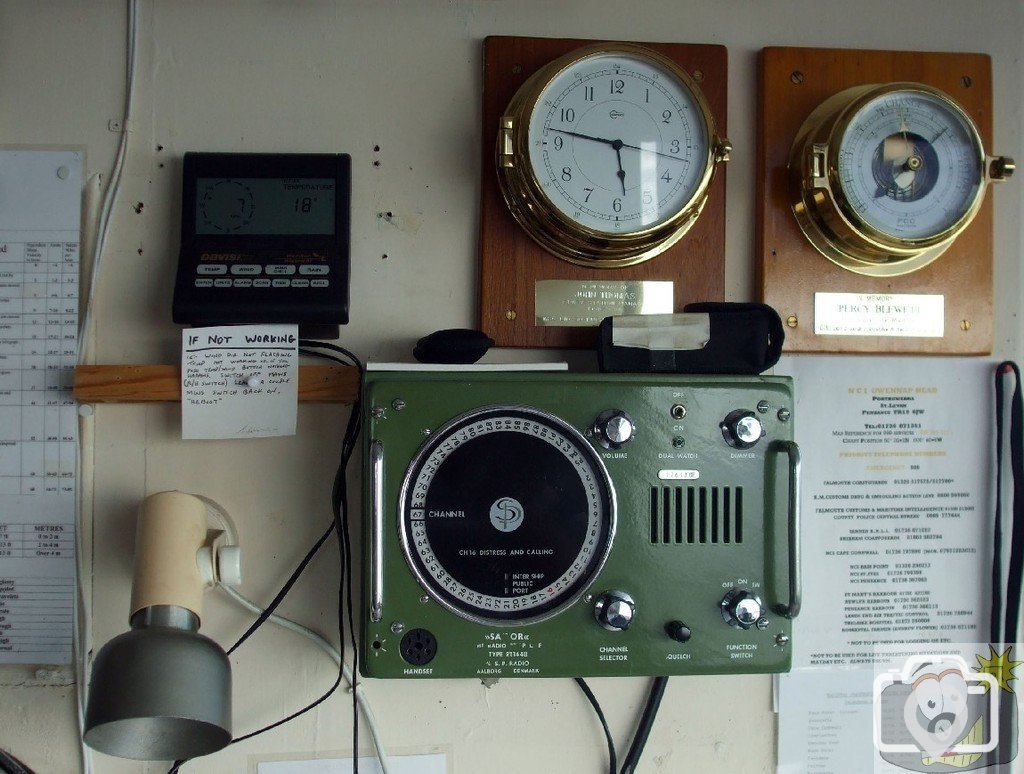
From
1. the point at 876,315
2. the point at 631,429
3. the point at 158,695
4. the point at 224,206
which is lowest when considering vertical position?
the point at 158,695

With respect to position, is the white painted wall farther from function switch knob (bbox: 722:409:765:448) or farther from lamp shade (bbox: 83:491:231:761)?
function switch knob (bbox: 722:409:765:448)

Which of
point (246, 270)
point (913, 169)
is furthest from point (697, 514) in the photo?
point (246, 270)

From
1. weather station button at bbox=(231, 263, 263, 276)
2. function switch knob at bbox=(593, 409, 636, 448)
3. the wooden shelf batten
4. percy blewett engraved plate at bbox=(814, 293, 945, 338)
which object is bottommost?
function switch knob at bbox=(593, 409, 636, 448)

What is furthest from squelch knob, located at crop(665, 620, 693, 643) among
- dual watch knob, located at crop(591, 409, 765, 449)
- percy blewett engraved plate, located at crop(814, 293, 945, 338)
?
percy blewett engraved plate, located at crop(814, 293, 945, 338)

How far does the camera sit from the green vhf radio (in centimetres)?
95

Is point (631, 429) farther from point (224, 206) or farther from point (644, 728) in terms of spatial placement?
point (224, 206)

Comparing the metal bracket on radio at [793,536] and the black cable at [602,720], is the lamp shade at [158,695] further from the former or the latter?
the metal bracket on radio at [793,536]

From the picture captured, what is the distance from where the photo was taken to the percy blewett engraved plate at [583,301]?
43.4 inches

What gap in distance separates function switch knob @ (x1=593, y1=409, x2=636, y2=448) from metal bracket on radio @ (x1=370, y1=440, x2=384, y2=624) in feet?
0.89

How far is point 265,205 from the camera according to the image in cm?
108

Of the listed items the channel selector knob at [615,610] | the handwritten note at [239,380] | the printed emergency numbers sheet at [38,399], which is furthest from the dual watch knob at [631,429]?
the printed emergency numbers sheet at [38,399]

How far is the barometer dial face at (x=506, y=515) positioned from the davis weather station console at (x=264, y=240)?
0.26 m

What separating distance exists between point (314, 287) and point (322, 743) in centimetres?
64

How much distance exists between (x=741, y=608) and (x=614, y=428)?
0.27 metres
